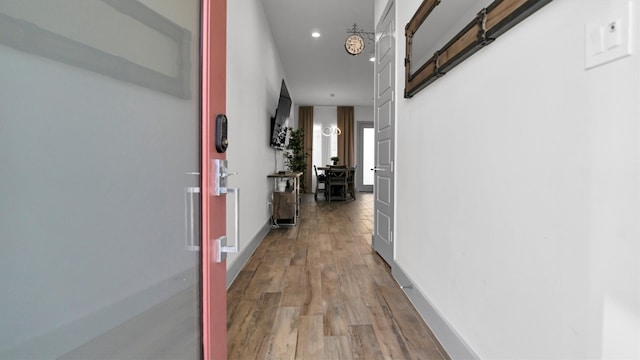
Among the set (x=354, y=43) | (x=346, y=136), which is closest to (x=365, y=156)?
(x=346, y=136)

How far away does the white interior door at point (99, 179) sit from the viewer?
48 cm

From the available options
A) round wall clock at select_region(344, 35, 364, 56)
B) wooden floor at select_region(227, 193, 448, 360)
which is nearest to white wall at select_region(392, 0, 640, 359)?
wooden floor at select_region(227, 193, 448, 360)

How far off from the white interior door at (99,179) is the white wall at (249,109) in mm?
1661

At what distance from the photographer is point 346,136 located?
10.8m

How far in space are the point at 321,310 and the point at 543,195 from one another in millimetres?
1522

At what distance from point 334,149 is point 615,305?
403 inches

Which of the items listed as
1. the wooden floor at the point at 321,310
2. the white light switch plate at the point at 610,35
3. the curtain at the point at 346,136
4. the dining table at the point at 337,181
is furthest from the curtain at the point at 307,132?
the white light switch plate at the point at 610,35

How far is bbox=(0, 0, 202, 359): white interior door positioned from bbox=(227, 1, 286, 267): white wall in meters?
1.66

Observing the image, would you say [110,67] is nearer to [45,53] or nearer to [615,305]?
[45,53]

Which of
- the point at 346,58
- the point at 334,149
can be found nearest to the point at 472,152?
the point at 346,58

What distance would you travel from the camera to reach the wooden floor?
1.60 metres

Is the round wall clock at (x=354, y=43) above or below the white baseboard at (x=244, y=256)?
above

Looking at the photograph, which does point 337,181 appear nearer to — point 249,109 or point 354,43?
point 354,43

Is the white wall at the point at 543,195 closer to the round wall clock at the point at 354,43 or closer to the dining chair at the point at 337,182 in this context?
the round wall clock at the point at 354,43
